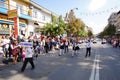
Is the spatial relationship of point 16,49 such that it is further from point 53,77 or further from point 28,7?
point 28,7

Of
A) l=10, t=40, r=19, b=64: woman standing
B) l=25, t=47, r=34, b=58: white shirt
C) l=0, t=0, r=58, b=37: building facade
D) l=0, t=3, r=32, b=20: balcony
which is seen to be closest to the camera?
l=25, t=47, r=34, b=58: white shirt

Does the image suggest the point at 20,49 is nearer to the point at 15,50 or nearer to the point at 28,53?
the point at 15,50

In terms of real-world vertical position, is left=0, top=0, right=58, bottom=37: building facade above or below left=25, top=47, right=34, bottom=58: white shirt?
above

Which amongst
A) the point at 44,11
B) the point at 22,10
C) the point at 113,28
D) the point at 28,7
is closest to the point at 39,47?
the point at 22,10

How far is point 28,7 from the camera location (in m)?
33.6

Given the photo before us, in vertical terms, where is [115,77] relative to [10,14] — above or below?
below

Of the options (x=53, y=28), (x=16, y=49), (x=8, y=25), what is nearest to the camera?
(x=16, y=49)

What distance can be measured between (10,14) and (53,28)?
558 inches

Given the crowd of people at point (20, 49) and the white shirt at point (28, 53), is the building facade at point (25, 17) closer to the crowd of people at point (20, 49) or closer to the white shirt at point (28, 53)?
the crowd of people at point (20, 49)

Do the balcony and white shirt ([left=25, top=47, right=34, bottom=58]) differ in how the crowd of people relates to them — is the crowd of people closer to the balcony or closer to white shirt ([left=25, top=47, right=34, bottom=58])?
white shirt ([left=25, top=47, right=34, bottom=58])

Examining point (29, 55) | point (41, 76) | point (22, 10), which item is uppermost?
point (22, 10)

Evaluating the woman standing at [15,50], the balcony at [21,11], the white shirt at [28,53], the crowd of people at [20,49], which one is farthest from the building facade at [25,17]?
the white shirt at [28,53]

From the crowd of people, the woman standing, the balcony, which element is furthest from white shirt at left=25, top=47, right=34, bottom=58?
the balcony

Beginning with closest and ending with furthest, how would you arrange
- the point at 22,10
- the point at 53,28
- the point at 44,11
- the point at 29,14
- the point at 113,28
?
1. the point at 22,10
2. the point at 29,14
3. the point at 53,28
4. the point at 44,11
5. the point at 113,28
